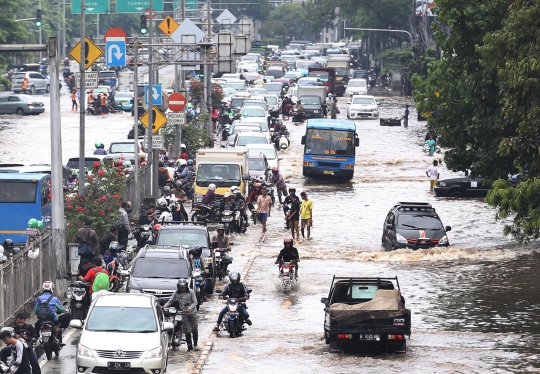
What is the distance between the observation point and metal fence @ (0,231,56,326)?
76.7 ft

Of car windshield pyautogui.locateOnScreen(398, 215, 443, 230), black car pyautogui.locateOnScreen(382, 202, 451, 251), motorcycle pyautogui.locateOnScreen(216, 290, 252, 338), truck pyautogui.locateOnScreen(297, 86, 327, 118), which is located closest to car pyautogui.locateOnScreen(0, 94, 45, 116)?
truck pyautogui.locateOnScreen(297, 86, 327, 118)

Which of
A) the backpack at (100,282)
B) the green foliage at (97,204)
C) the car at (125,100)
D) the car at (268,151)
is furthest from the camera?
the car at (125,100)

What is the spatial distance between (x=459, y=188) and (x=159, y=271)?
24921 mm

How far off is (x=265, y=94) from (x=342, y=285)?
64337mm

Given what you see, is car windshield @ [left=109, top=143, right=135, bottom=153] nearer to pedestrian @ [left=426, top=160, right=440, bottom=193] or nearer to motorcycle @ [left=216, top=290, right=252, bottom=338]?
pedestrian @ [left=426, top=160, right=440, bottom=193]

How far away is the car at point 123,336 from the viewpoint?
19.0 meters

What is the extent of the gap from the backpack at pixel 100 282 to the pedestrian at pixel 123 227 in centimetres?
793

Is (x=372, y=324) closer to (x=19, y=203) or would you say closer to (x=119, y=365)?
(x=119, y=365)

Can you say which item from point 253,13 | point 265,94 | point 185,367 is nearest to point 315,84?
point 265,94

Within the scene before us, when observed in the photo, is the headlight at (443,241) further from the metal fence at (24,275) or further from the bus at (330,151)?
the bus at (330,151)

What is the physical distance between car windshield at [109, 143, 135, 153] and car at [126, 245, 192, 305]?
80.5 feet

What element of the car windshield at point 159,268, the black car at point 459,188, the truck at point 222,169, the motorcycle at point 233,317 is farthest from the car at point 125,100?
the motorcycle at point 233,317

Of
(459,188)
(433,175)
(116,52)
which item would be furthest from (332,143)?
(116,52)

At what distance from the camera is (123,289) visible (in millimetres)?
28734
